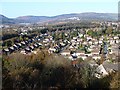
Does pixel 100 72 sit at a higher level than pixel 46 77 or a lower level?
lower

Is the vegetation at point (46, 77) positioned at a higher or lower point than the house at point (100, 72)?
higher

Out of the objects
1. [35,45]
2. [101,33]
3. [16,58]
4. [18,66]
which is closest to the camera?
[18,66]

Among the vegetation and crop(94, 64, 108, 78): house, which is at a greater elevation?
the vegetation

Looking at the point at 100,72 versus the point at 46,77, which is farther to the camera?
the point at 100,72

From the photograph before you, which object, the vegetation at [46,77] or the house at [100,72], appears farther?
the house at [100,72]

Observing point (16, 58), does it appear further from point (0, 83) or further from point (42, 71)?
point (0, 83)

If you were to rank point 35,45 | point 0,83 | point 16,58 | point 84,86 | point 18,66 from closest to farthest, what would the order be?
point 0,83 → point 84,86 → point 18,66 → point 16,58 → point 35,45

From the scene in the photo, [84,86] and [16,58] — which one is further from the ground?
[16,58]

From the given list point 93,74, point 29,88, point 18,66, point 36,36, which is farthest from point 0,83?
point 36,36

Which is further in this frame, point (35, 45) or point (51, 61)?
point (35, 45)

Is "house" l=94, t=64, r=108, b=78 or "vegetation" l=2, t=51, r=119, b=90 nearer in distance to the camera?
"vegetation" l=2, t=51, r=119, b=90
